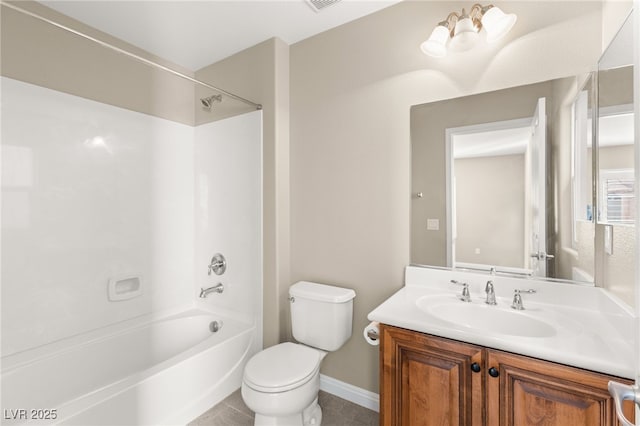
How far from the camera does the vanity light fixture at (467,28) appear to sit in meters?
1.34

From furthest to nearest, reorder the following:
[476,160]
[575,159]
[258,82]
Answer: [258,82], [476,160], [575,159]

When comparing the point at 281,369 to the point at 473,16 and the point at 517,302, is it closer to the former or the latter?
the point at 517,302

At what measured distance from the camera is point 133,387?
141 cm

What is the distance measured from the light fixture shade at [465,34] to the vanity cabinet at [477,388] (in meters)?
1.42

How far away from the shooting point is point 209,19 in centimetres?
188

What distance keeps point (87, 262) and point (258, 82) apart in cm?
174

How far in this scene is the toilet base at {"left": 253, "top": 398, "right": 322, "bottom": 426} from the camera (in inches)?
58.6

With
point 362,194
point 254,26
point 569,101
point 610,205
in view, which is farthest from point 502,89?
point 254,26

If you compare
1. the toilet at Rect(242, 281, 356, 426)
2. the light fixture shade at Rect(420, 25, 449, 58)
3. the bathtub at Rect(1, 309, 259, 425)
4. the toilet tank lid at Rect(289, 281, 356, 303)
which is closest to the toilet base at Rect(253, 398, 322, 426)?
the toilet at Rect(242, 281, 356, 426)

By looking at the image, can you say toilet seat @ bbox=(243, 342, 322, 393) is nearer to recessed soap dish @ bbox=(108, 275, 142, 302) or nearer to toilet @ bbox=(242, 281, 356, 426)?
toilet @ bbox=(242, 281, 356, 426)

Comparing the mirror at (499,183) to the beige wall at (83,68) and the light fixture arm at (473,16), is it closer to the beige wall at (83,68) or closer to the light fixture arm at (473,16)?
the light fixture arm at (473,16)

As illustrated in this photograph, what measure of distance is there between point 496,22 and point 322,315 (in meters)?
1.80

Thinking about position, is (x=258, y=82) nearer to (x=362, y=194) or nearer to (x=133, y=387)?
(x=362, y=194)

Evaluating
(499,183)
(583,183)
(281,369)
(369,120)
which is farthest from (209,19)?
(583,183)
